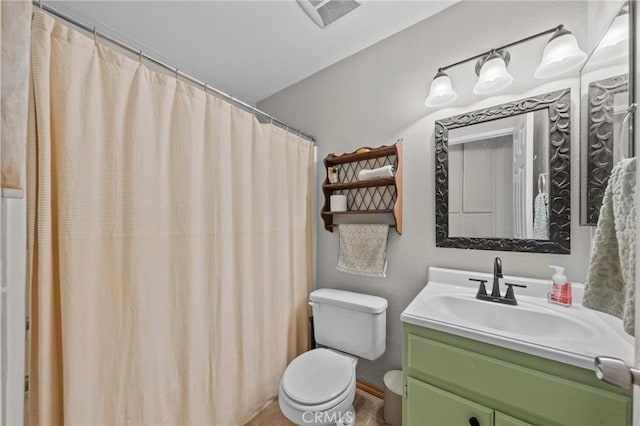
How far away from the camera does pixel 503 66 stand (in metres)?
1.14

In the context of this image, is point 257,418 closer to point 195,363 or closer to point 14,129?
point 195,363

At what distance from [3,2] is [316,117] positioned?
1.56m

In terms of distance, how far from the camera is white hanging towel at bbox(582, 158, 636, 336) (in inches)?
20.6

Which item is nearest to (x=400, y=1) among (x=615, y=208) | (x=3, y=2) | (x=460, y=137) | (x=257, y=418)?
(x=460, y=137)

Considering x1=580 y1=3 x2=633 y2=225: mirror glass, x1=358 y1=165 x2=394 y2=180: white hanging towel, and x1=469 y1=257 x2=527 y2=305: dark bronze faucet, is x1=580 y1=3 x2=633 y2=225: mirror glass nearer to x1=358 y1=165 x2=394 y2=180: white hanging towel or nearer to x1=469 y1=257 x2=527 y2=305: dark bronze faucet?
x1=469 y1=257 x2=527 y2=305: dark bronze faucet

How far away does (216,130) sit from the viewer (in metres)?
1.27

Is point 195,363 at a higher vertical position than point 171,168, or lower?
lower

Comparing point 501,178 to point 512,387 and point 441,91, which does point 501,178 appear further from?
point 512,387

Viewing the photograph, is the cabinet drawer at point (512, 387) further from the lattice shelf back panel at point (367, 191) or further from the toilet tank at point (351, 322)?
the lattice shelf back panel at point (367, 191)

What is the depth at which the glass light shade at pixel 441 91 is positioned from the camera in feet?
4.25

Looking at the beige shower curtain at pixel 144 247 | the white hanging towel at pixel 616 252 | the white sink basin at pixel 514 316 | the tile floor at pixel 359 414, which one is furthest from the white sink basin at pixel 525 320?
the beige shower curtain at pixel 144 247

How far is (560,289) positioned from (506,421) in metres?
0.59

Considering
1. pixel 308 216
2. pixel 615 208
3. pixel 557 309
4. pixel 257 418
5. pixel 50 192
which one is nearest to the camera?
pixel 615 208

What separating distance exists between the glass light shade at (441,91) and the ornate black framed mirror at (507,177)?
0.11 metres
